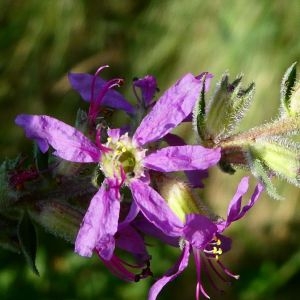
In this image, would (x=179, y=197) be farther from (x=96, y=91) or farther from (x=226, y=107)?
(x=96, y=91)

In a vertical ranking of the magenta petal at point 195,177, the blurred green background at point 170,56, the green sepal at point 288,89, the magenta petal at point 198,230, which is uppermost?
the green sepal at point 288,89

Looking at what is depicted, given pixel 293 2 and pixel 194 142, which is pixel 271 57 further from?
pixel 194 142

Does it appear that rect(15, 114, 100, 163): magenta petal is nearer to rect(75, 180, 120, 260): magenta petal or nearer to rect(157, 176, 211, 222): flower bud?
rect(75, 180, 120, 260): magenta petal

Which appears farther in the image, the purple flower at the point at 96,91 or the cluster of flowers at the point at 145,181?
the purple flower at the point at 96,91

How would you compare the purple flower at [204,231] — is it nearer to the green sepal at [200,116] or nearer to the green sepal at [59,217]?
the green sepal at [200,116]

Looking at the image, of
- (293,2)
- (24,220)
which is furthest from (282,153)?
(293,2)

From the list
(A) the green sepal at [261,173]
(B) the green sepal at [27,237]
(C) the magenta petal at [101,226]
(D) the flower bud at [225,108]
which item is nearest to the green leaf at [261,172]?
(A) the green sepal at [261,173]

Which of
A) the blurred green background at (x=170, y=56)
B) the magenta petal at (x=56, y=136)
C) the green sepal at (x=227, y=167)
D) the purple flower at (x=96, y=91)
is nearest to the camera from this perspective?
the magenta petal at (x=56, y=136)
